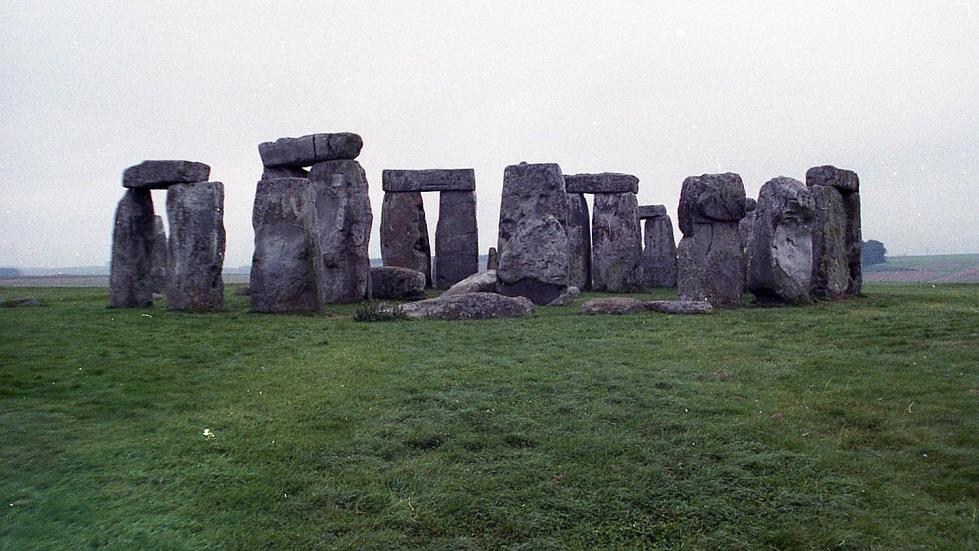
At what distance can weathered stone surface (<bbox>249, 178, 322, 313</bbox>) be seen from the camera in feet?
38.2

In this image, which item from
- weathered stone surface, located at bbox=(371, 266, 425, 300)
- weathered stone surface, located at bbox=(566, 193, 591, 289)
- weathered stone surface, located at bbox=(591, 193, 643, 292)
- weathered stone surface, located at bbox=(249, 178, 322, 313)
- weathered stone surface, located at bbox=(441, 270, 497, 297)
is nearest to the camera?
weathered stone surface, located at bbox=(249, 178, 322, 313)

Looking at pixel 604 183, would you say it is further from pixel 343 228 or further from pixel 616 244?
pixel 343 228

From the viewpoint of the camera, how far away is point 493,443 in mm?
5562

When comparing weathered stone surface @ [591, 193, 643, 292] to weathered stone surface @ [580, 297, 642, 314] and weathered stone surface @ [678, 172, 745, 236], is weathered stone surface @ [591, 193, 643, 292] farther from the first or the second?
weathered stone surface @ [580, 297, 642, 314]

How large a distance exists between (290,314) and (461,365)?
15.9 feet

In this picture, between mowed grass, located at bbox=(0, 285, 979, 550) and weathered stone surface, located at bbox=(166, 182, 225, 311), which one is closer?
mowed grass, located at bbox=(0, 285, 979, 550)

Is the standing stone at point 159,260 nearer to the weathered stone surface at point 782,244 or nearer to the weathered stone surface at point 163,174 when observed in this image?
the weathered stone surface at point 163,174

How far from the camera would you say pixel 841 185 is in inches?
573

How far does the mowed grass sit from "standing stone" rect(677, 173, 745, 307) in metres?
3.46

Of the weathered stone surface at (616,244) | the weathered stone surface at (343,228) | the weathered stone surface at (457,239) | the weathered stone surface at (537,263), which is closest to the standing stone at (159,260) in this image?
the weathered stone surface at (343,228)

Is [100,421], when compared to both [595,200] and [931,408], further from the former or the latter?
[595,200]

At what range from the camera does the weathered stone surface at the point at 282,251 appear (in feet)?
38.2

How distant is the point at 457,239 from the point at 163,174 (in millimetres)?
9774

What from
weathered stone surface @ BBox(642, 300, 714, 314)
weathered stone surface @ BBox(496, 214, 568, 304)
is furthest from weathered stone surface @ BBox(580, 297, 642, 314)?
weathered stone surface @ BBox(496, 214, 568, 304)
